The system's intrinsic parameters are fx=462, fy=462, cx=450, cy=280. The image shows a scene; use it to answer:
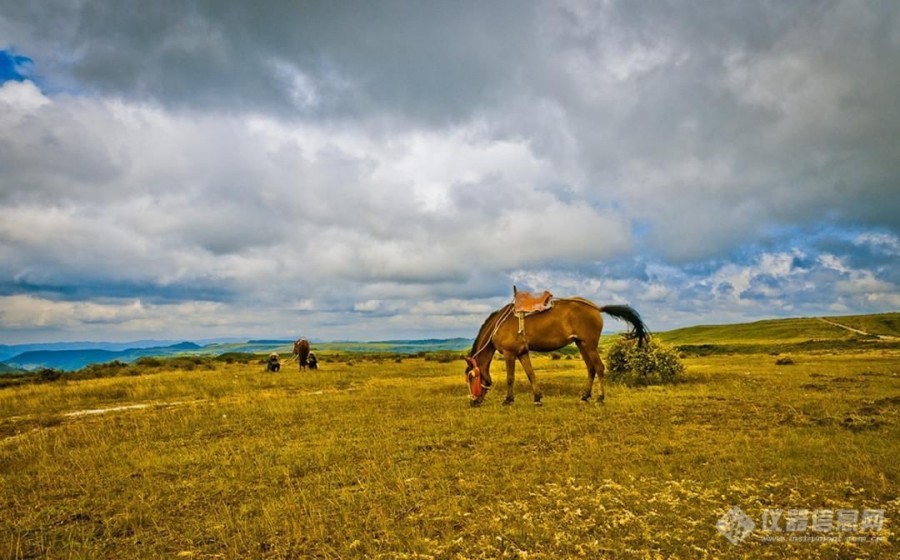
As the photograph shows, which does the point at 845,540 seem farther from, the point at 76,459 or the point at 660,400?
the point at 76,459

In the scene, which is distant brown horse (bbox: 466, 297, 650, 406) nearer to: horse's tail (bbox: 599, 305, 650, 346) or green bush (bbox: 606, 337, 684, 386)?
horse's tail (bbox: 599, 305, 650, 346)

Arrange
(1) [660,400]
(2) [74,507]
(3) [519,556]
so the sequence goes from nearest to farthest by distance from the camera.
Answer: (3) [519,556]
(2) [74,507]
(1) [660,400]

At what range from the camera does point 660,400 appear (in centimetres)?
1516

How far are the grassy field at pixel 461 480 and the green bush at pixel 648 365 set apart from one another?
5863 mm

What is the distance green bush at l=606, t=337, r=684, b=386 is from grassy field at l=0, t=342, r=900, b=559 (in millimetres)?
5863

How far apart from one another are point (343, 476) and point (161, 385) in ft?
69.8

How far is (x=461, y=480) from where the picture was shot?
763cm

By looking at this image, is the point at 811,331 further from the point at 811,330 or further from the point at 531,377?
the point at 531,377

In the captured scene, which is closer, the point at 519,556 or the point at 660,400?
the point at 519,556

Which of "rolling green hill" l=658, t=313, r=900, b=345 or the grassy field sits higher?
the grassy field

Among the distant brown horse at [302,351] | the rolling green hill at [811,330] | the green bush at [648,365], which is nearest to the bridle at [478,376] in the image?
the green bush at [648,365]

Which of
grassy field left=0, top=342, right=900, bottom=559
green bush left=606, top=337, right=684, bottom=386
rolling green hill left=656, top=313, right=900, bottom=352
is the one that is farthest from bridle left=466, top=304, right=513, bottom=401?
rolling green hill left=656, top=313, right=900, bottom=352

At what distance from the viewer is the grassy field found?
18.0 feet

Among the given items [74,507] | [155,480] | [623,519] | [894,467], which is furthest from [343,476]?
[894,467]
